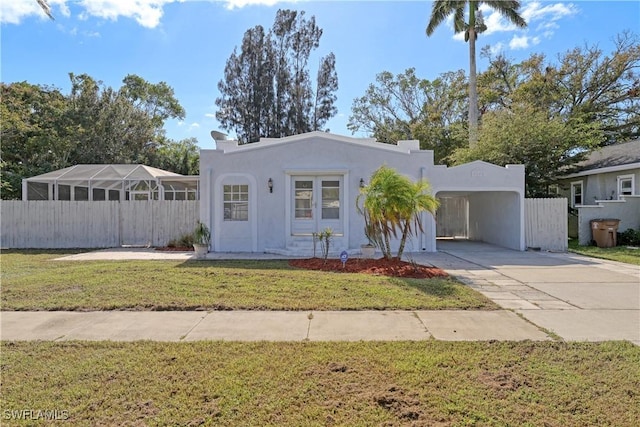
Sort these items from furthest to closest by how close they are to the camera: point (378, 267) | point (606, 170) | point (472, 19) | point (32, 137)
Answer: point (472, 19) < point (32, 137) < point (606, 170) < point (378, 267)

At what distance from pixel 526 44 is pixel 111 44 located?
75.4ft

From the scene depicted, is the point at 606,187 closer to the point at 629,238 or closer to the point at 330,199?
the point at 629,238

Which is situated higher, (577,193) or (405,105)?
(405,105)

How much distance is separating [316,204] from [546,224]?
857 cm

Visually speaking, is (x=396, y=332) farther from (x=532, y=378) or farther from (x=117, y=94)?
(x=117, y=94)

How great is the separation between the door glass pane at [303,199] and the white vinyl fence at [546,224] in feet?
26.0

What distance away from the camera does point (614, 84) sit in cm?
2172

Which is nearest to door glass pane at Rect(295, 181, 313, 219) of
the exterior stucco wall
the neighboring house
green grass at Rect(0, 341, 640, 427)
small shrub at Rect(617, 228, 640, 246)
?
the exterior stucco wall

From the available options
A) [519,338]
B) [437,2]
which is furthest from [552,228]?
[437,2]

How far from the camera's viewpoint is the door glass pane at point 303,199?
1305 cm

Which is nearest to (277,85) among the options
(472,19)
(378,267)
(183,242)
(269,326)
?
(472,19)

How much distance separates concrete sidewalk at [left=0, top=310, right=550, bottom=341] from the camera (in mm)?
4711

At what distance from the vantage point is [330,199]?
13.1 metres

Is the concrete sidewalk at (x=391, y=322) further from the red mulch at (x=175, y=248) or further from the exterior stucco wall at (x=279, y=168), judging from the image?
the red mulch at (x=175, y=248)
